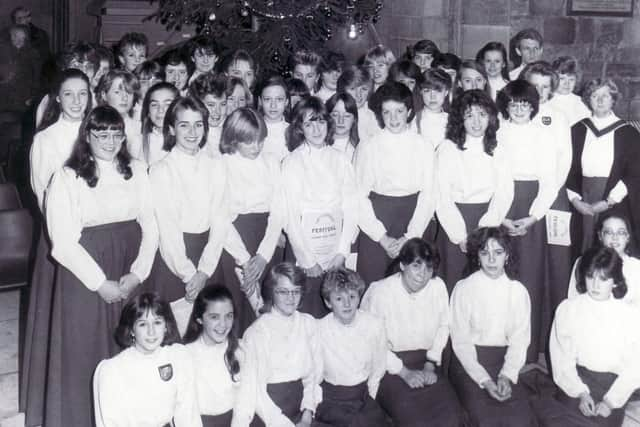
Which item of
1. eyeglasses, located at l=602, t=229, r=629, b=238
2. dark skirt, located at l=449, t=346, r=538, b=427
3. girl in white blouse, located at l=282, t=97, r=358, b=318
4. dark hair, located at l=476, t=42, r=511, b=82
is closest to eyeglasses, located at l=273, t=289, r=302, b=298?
girl in white blouse, located at l=282, t=97, r=358, b=318

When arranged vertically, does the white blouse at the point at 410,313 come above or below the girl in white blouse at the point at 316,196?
below

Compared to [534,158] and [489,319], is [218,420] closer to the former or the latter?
[489,319]

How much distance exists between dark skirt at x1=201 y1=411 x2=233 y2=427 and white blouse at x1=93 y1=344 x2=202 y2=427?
0.14 m


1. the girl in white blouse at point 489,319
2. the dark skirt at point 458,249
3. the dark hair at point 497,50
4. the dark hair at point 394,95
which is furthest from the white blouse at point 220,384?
the dark hair at point 497,50

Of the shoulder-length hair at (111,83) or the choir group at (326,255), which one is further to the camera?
the shoulder-length hair at (111,83)

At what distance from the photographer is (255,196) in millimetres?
3779

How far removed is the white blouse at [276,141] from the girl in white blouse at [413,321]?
911mm

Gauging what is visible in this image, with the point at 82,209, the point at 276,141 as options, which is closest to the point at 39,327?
the point at 82,209

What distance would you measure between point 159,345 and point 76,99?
1.29 m

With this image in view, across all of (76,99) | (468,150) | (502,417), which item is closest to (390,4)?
(468,150)

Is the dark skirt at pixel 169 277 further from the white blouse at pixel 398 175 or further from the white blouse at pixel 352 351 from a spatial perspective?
the white blouse at pixel 398 175

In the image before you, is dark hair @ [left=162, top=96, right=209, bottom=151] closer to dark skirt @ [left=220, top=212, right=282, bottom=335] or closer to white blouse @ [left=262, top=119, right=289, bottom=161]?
dark skirt @ [left=220, top=212, right=282, bottom=335]

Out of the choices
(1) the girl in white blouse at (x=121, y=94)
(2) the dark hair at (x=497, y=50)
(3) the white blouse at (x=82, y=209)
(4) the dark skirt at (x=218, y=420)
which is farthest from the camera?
(2) the dark hair at (x=497, y=50)

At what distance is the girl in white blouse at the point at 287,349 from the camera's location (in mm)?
3438
